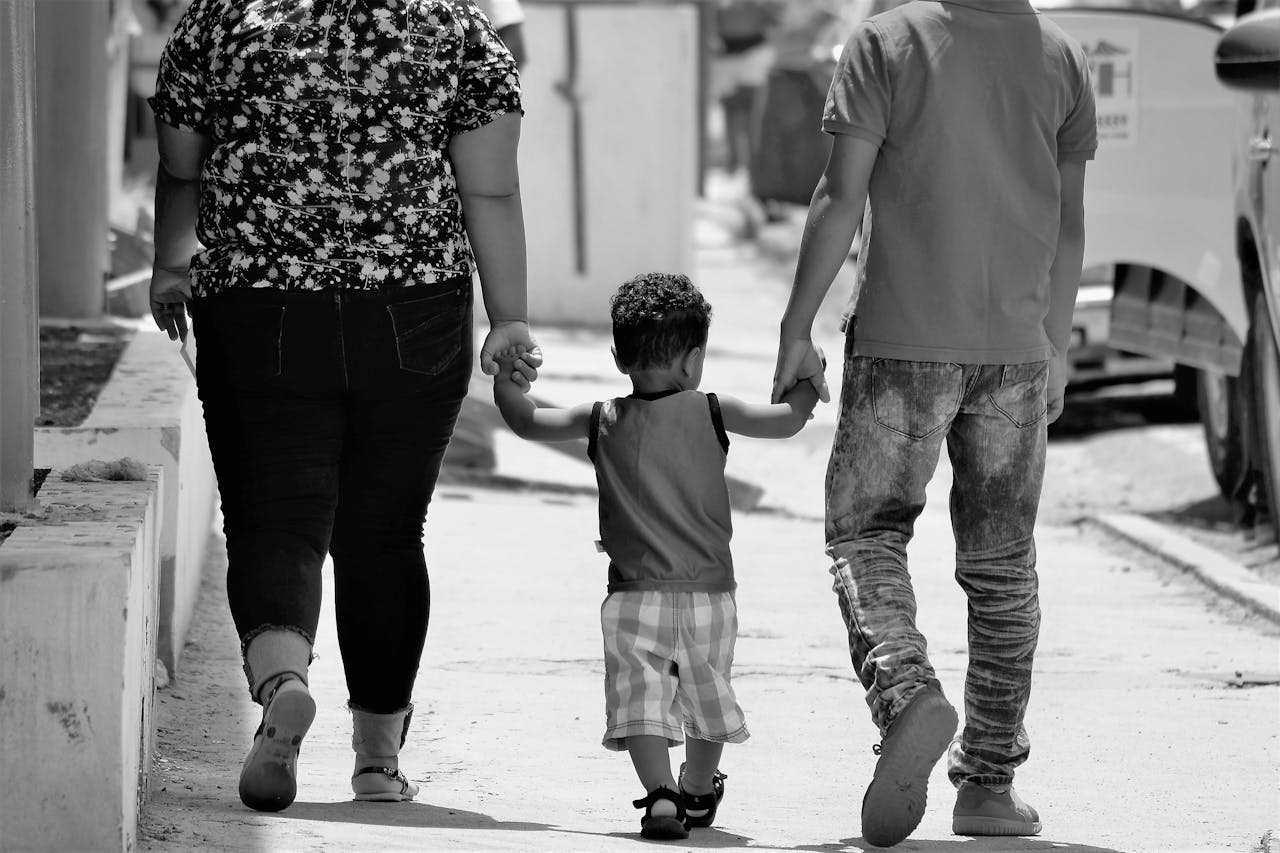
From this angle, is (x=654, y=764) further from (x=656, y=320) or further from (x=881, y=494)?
(x=656, y=320)

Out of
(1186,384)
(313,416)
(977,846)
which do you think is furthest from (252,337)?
(1186,384)

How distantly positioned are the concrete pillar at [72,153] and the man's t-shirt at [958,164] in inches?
185

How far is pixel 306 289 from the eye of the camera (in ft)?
11.7

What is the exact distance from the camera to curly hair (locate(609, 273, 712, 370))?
12.3 feet

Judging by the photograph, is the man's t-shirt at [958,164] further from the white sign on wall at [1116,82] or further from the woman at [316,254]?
the white sign on wall at [1116,82]

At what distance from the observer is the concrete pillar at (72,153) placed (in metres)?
7.73

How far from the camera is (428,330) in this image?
3.67 meters

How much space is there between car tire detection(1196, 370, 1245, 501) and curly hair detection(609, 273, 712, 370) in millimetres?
4500

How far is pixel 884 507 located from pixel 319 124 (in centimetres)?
128

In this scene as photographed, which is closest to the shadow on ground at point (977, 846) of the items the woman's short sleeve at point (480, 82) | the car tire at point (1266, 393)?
the woman's short sleeve at point (480, 82)

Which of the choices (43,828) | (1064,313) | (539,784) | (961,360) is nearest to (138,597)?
(43,828)

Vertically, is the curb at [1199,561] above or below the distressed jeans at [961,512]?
below

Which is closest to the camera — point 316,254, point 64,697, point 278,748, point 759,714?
point 64,697

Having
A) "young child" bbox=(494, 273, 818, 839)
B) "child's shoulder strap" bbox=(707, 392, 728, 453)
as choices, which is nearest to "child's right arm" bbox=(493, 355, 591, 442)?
"young child" bbox=(494, 273, 818, 839)
